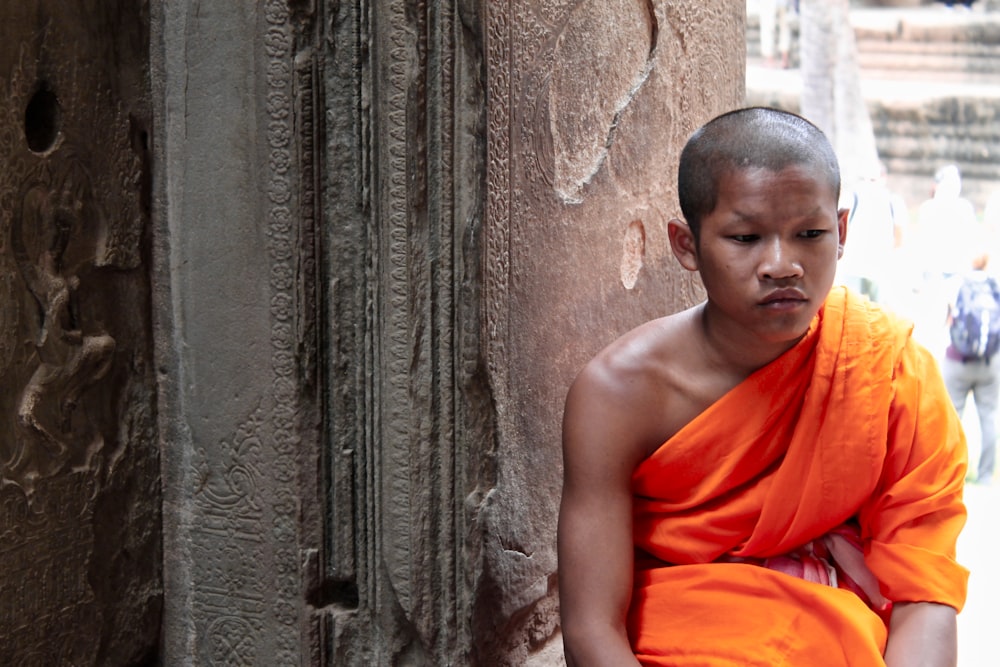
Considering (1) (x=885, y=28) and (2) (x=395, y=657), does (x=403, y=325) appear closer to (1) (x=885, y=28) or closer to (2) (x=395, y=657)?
(2) (x=395, y=657)

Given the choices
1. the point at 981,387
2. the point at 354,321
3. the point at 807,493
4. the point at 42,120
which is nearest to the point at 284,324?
the point at 354,321

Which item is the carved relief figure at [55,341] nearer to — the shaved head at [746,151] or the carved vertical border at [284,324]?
the carved vertical border at [284,324]

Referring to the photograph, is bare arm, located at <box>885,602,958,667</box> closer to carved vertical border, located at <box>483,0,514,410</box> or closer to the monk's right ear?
the monk's right ear

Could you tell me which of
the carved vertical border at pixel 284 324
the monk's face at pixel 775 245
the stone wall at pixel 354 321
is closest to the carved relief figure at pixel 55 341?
the stone wall at pixel 354 321

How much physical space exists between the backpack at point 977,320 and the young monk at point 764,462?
413cm

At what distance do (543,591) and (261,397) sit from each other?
65cm

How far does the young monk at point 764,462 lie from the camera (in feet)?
4.97

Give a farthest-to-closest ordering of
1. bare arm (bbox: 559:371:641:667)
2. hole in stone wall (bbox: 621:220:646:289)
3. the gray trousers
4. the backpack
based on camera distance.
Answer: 1. the gray trousers
2. the backpack
3. hole in stone wall (bbox: 621:220:646:289)
4. bare arm (bbox: 559:371:641:667)

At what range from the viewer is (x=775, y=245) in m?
1.49

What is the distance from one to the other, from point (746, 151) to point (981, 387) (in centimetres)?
468

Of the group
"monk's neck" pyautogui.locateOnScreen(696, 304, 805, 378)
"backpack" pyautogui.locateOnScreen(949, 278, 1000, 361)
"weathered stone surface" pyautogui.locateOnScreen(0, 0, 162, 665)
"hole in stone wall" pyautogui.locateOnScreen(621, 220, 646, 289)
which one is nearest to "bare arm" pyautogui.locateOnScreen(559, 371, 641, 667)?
"monk's neck" pyautogui.locateOnScreen(696, 304, 805, 378)

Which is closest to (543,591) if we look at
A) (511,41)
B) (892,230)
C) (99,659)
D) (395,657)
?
(395,657)

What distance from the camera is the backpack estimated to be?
5410 millimetres

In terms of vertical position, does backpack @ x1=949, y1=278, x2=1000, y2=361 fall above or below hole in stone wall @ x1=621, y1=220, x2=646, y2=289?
below
